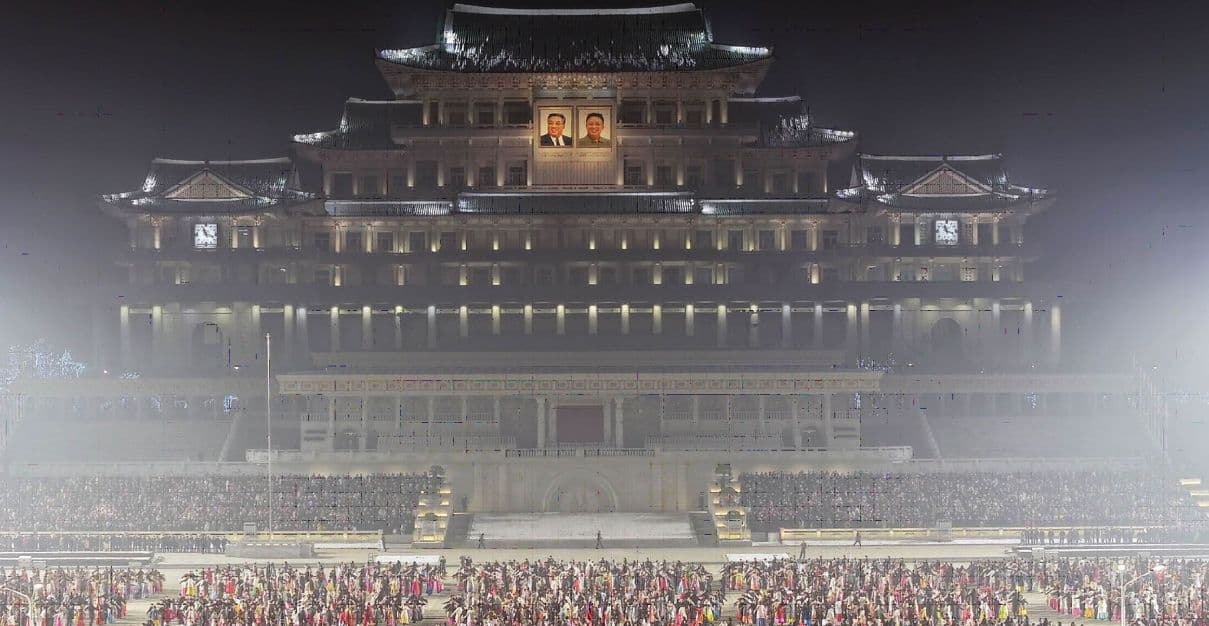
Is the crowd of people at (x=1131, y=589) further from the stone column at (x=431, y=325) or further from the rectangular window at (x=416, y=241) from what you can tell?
the rectangular window at (x=416, y=241)

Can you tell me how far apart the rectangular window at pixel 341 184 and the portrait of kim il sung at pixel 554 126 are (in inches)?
391

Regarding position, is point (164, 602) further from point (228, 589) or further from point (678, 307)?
point (678, 307)

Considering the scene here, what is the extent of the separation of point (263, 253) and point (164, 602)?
131 ft

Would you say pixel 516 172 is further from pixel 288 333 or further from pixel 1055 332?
pixel 1055 332

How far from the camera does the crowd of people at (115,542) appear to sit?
211 feet

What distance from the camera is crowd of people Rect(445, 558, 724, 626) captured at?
4809cm

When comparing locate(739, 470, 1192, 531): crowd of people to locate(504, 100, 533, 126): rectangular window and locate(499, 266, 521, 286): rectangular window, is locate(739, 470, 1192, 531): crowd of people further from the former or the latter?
locate(504, 100, 533, 126): rectangular window

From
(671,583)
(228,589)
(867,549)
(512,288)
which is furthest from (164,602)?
(512,288)

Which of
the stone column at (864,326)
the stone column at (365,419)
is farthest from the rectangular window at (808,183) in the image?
the stone column at (365,419)

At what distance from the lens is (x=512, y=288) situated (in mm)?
A: 86438

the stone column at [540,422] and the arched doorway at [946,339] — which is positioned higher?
the arched doorway at [946,339]

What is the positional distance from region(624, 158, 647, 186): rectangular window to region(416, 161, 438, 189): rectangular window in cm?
977

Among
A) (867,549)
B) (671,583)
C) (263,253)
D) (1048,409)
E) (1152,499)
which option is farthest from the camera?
(263,253)

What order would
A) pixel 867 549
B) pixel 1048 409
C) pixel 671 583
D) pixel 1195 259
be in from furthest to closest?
pixel 1195 259
pixel 1048 409
pixel 867 549
pixel 671 583
